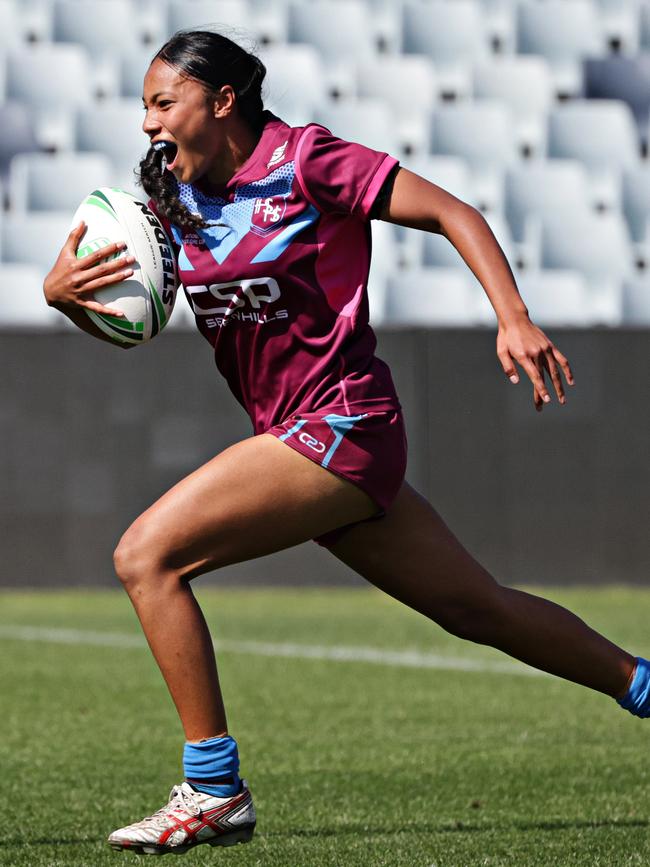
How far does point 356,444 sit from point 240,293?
466mm

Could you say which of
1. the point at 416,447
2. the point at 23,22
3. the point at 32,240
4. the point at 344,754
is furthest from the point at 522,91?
the point at 344,754

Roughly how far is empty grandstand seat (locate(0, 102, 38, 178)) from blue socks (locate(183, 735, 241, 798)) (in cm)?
1337

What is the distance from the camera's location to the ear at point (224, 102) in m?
3.79

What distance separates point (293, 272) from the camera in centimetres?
370

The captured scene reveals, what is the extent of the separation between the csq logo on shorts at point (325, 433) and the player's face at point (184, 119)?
698mm

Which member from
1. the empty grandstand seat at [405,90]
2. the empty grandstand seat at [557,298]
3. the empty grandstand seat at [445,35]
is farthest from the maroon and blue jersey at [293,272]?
the empty grandstand seat at [445,35]

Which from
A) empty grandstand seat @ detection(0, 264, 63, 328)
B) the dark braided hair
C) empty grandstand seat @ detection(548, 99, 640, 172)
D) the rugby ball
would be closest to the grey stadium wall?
empty grandstand seat @ detection(0, 264, 63, 328)

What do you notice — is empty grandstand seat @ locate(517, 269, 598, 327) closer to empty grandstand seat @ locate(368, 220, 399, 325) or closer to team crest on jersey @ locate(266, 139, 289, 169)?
empty grandstand seat @ locate(368, 220, 399, 325)

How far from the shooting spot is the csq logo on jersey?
12.1 feet

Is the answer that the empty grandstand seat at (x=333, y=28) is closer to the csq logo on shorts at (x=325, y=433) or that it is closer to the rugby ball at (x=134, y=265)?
the rugby ball at (x=134, y=265)

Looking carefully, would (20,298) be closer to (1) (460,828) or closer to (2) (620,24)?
(2) (620,24)

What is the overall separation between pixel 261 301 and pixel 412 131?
45.1ft

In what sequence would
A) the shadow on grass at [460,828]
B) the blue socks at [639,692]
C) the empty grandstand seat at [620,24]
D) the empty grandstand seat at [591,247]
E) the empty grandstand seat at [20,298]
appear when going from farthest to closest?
the empty grandstand seat at [620,24] < the empty grandstand seat at [591,247] < the empty grandstand seat at [20,298] < the shadow on grass at [460,828] < the blue socks at [639,692]

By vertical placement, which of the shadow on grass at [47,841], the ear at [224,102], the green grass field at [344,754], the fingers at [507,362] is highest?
the ear at [224,102]
